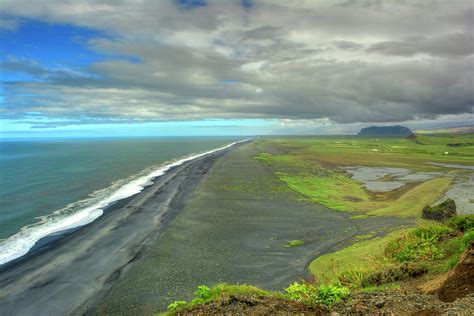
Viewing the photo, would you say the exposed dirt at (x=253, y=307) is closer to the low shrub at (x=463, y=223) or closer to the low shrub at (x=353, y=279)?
the low shrub at (x=353, y=279)

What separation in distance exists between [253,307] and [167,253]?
2264cm

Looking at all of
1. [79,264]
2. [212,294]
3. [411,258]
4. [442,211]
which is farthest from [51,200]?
[442,211]

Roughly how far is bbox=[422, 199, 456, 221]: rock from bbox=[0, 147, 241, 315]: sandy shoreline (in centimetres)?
3749

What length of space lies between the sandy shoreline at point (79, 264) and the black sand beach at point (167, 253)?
94mm

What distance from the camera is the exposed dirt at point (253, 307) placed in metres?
13.0

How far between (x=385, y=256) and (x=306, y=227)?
19.0 meters

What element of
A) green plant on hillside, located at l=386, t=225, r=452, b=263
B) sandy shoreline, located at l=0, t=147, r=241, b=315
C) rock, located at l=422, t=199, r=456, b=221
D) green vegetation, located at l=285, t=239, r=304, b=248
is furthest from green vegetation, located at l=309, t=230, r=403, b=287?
sandy shoreline, located at l=0, t=147, r=241, b=315

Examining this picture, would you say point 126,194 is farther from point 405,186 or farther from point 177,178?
point 405,186

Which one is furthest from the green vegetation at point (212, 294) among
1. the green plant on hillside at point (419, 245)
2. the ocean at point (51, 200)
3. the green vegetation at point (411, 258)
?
the ocean at point (51, 200)

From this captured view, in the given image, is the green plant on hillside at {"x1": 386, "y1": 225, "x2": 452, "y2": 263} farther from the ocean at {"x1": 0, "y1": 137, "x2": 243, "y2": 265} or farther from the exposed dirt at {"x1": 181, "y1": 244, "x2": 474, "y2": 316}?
the ocean at {"x1": 0, "y1": 137, "x2": 243, "y2": 265}

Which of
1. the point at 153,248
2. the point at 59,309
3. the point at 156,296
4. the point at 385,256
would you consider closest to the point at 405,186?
the point at 385,256

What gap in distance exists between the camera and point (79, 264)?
104 ft

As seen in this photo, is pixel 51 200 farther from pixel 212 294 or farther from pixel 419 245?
pixel 419 245

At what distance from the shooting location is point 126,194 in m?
65.6
